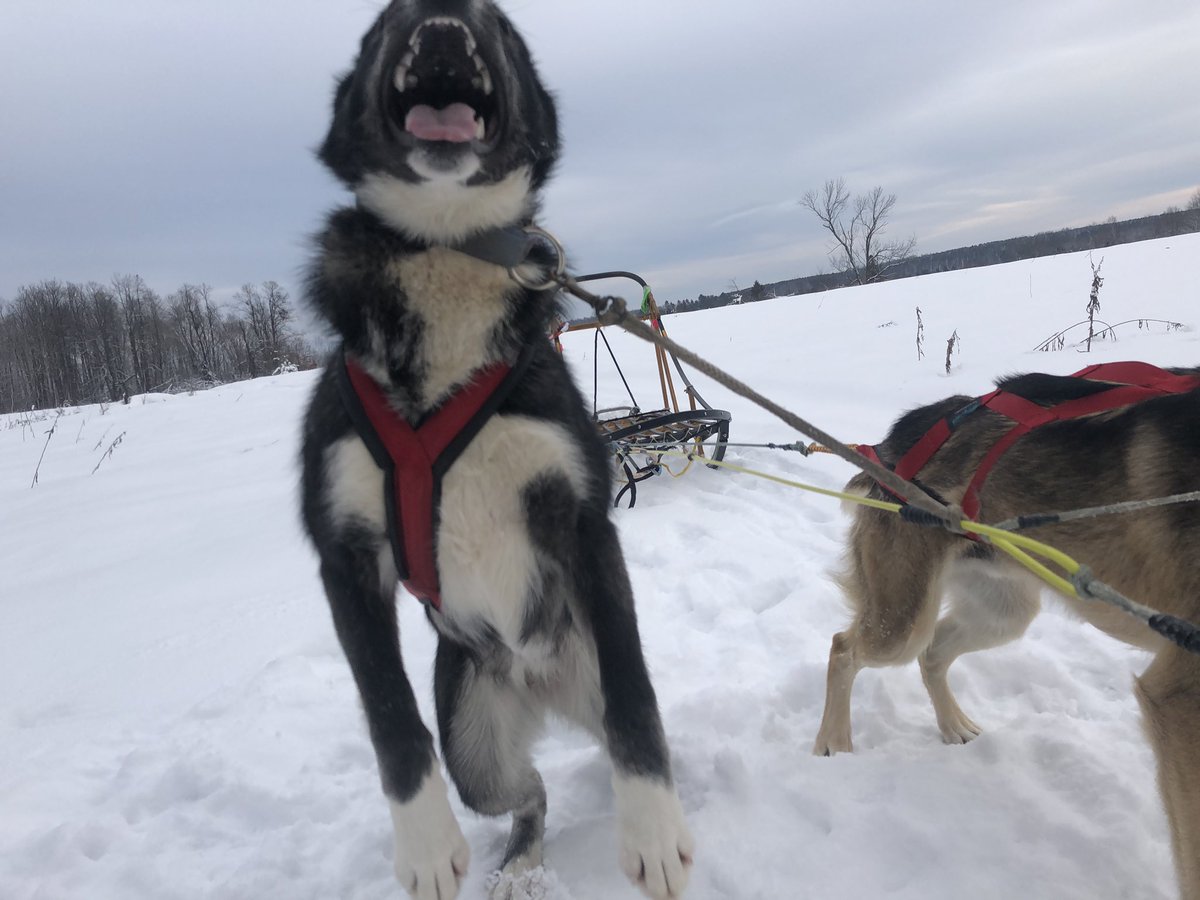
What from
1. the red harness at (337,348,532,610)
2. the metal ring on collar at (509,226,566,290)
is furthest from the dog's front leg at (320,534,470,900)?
the metal ring on collar at (509,226,566,290)

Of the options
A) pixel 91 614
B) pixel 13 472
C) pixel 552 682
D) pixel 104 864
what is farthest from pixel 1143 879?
pixel 13 472

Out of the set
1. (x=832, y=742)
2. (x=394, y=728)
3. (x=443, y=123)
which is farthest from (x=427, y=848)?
(x=443, y=123)

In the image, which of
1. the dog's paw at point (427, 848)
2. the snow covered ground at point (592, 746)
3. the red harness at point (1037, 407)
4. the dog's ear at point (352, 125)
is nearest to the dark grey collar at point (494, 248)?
the dog's ear at point (352, 125)

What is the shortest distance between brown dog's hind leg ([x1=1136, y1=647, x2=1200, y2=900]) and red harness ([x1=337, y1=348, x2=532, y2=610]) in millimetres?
1919

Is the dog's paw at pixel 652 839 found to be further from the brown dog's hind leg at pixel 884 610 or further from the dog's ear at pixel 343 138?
the dog's ear at pixel 343 138

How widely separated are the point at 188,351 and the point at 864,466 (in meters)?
70.3

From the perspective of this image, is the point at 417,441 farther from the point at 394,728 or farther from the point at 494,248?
the point at 394,728

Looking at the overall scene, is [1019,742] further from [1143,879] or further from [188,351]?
[188,351]

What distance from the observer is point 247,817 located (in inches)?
98.8

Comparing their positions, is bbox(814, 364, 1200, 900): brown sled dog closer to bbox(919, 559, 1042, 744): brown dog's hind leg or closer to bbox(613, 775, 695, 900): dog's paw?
bbox(919, 559, 1042, 744): brown dog's hind leg

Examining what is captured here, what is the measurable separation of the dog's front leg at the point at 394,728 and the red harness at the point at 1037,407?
76.2 inches

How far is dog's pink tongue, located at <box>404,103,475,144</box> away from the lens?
1.70 meters

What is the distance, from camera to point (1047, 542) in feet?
7.64

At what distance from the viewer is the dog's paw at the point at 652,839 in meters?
1.65
